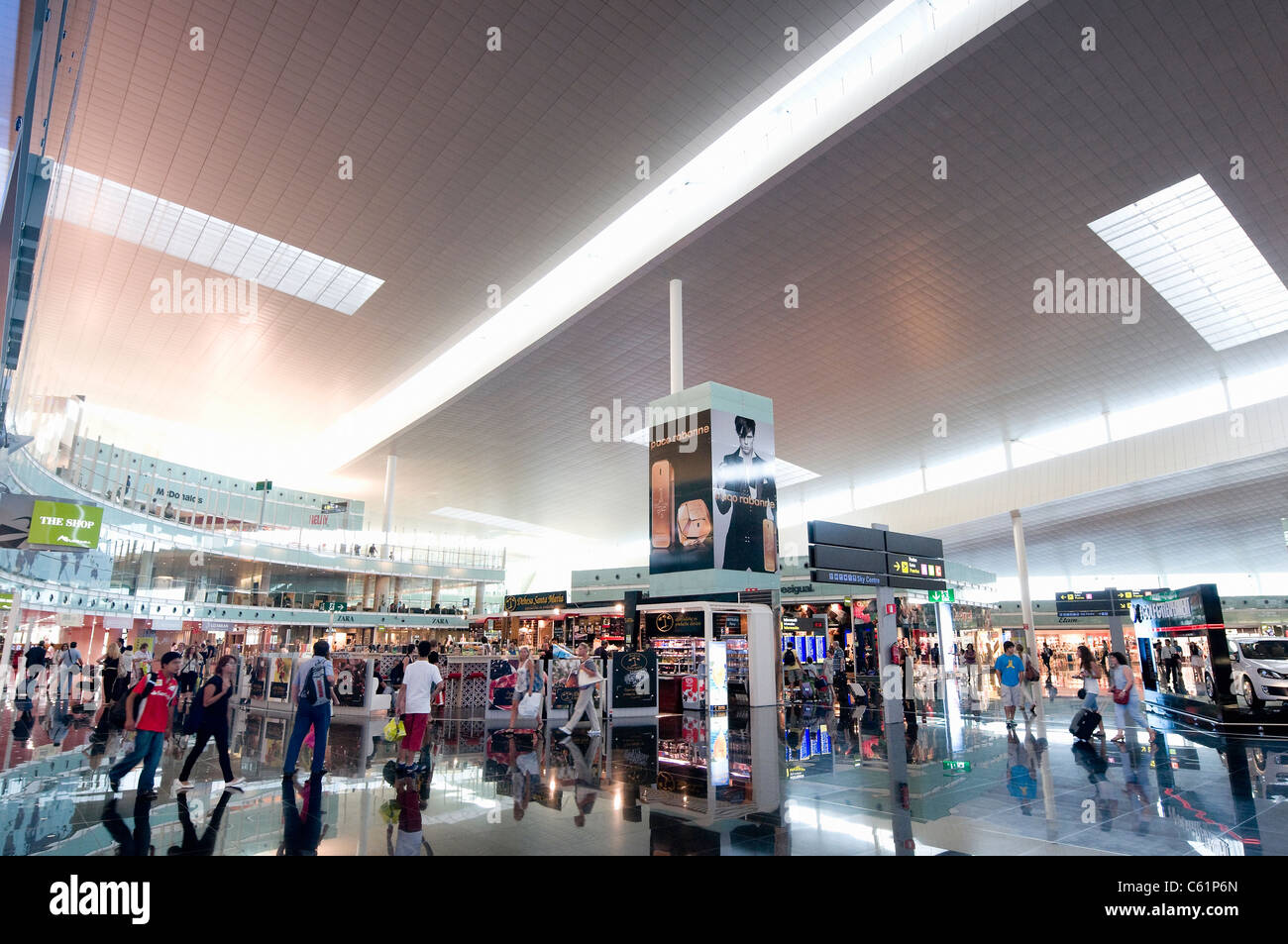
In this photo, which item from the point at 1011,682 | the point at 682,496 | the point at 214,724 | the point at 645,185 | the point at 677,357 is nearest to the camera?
the point at 214,724

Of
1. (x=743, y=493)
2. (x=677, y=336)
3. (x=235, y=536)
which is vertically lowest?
(x=743, y=493)

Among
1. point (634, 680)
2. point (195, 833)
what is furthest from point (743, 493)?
point (195, 833)

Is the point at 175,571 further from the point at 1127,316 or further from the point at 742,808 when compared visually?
the point at 1127,316

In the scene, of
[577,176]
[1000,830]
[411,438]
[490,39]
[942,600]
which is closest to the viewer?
[1000,830]

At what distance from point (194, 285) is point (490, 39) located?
14.6 m

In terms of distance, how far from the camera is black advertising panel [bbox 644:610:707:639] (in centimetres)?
1672

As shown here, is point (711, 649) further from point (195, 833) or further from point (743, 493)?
point (195, 833)

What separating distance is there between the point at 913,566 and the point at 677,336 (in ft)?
28.2

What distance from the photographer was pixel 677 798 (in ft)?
22.2

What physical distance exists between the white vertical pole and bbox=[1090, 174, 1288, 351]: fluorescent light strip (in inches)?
405

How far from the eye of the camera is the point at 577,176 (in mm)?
17516

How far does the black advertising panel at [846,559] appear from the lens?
1568 cm

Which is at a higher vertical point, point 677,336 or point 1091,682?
point 677,336
